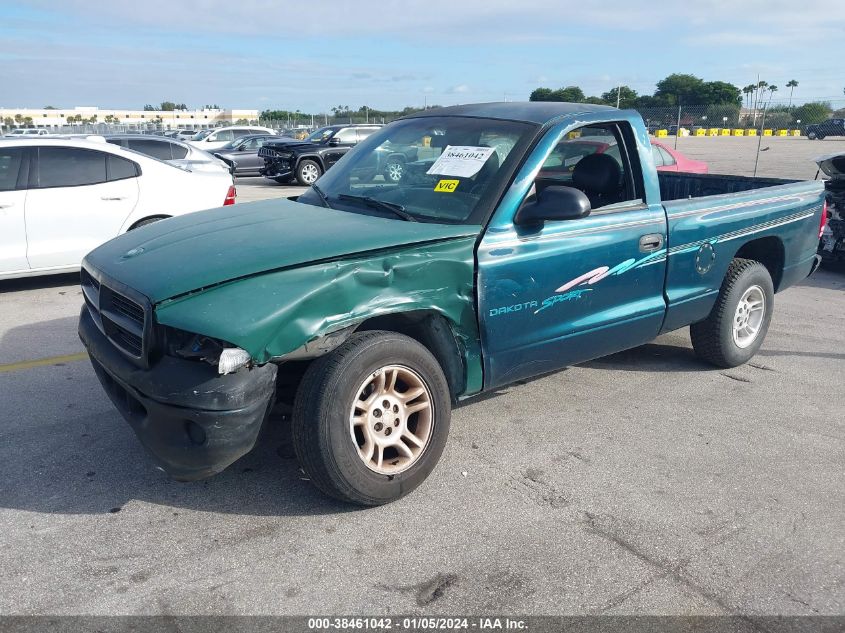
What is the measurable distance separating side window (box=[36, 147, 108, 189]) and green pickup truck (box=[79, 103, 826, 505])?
389cm

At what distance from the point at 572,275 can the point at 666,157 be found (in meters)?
8.02

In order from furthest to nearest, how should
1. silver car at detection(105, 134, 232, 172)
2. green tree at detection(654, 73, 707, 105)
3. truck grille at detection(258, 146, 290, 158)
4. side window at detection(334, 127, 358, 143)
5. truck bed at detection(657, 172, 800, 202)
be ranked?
green tree at detection(654, 73, 707, 105) < side window at detection(334, 127, 358, 143) < truck grille at detection(258, 146, 290, 158) < silver car at detection(105, 134, 232, 172) < truck bed at detection(657, 172, 800, 202)

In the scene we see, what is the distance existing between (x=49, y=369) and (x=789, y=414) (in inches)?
200

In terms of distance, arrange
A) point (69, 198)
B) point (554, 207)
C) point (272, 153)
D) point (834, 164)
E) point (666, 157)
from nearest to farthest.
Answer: point (554, 207) < point (69, 198) < point (834, 164) < point (666, 157) < point (272, 153)

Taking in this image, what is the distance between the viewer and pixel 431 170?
4082mm

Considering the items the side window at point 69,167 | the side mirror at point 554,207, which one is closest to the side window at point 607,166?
the side mirror at point 554,207

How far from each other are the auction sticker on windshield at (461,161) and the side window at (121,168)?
→ 4934mm

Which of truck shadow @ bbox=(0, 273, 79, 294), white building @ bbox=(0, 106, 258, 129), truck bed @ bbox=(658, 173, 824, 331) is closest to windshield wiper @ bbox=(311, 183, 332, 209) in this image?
truck bed @ bbox=(658, 173, 824, 331)

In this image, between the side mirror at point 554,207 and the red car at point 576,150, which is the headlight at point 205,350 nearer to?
the side mirror at point 554,207

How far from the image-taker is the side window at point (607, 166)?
441 cm

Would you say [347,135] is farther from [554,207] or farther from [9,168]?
[554,207]

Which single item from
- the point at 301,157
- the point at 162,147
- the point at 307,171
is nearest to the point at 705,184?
the point at 162,147

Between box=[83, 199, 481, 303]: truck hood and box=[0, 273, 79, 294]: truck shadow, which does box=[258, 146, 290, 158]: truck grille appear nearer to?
box=[0, 273, 79, 294]: truck shadow

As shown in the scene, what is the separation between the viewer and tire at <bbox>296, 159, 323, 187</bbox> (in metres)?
19.0
